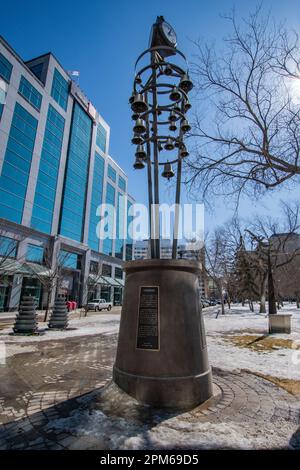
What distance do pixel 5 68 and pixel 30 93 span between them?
379 centimetres

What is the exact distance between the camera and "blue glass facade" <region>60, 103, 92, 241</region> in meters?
38.7

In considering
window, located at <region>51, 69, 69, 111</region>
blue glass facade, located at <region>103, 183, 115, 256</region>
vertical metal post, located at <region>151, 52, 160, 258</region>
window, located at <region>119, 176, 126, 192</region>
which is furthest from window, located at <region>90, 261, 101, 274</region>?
vertical metal post, located at <region>151, 52, 160, 258</region>

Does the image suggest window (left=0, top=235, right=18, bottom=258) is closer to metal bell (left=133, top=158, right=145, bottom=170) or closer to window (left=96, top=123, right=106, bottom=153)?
metal bell (left=133, top=158, right=145, bottom=170)

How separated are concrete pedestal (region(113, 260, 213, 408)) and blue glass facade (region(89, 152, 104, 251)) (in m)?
41.6

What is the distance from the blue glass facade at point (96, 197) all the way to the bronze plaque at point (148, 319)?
4166 cm

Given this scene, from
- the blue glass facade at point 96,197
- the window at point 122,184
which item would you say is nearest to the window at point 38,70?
the blue glass facade at point 96,197

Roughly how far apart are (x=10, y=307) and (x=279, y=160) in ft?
97.6

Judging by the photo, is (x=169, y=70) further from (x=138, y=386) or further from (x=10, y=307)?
(x=10, y=307)

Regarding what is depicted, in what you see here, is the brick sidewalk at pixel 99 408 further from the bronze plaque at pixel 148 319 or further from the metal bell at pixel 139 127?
the metal bell at pixel 139 127

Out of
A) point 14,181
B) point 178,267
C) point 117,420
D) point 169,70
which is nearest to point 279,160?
point 169,70

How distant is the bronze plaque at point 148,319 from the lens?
13.7 feet

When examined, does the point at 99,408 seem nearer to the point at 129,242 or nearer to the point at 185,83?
the point at 185,83

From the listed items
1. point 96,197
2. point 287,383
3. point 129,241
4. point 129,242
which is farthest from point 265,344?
point 129,242

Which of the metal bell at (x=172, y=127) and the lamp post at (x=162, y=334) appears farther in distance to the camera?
the metal bell at (x=172, y=127)
